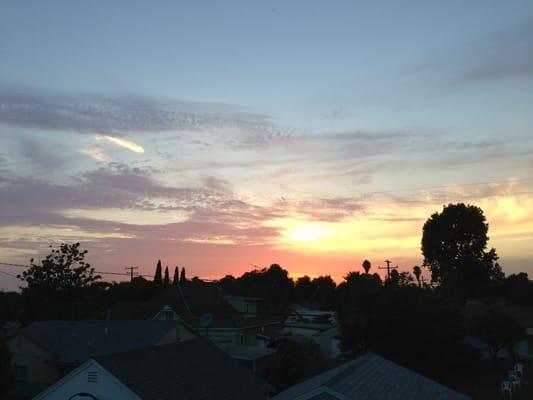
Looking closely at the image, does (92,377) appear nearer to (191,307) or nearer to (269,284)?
(191,307)

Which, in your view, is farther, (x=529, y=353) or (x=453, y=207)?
(x=453, y=207)

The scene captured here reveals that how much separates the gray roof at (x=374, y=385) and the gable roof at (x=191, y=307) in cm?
3084

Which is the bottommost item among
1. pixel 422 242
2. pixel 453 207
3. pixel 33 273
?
pixel 33 273

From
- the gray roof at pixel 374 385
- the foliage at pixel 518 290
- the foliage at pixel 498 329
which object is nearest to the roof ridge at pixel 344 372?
the gray roof at pixel 374 385

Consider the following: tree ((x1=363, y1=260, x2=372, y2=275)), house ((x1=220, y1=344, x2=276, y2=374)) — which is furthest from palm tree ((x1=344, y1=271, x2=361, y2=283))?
house ((x1=220, y1=344, x2=276, y2=374))

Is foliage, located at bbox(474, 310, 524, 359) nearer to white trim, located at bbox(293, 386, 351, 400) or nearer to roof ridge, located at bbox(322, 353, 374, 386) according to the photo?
roof ridge, located at bbox(322, 353, 374, 386)

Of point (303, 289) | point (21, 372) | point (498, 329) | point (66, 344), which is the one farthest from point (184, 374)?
point (303, 289)

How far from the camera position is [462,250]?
306 feet

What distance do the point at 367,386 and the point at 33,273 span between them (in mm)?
56093

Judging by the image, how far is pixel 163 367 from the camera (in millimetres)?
24375

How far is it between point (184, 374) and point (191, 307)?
3541 cm

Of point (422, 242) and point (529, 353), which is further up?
point (422, 242)

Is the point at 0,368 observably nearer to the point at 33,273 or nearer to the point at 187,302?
the point at 187,302

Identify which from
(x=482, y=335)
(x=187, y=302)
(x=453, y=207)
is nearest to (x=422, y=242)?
(x=453, y=207)
